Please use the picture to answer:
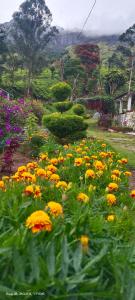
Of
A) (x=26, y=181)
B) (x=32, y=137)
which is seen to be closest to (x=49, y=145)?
(x=32, y=137)

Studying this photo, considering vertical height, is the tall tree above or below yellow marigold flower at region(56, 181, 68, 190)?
above

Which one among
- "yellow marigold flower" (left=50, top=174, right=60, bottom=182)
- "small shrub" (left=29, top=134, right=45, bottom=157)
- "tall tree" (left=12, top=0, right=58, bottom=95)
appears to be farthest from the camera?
"tall tree" (left=12, top=0, right=58, bottom=95)

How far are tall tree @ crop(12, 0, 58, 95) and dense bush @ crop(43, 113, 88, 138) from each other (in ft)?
121

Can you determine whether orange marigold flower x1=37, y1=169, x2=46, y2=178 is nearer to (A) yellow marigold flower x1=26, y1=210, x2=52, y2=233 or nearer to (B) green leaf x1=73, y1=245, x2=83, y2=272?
(A) yellow marigold flower x1=26, y1=210, x2=52, y2=233

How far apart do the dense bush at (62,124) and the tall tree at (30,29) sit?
3681cm

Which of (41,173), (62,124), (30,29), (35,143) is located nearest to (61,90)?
(62,124)

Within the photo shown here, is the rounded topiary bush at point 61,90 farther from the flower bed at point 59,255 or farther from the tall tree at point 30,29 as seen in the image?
the tall tree at point 30,29

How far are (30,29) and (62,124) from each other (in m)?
38.9

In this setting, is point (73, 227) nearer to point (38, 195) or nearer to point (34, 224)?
point (34, 224)

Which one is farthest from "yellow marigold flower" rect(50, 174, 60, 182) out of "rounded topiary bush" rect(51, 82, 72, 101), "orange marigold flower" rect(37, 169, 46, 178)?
"rounded topiary bush" rect(51, 82, 72, 101)

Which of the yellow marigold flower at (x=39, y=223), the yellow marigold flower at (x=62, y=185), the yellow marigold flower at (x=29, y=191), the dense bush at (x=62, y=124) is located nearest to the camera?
the yellow marigold flower at (x=39, y=223)

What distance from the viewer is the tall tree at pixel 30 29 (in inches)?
2039

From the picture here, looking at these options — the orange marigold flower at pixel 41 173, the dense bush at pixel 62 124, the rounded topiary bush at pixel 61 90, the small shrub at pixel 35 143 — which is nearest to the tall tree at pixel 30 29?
the rounded topiary bush at pixel 61 90

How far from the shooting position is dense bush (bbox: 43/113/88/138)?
15488mm
